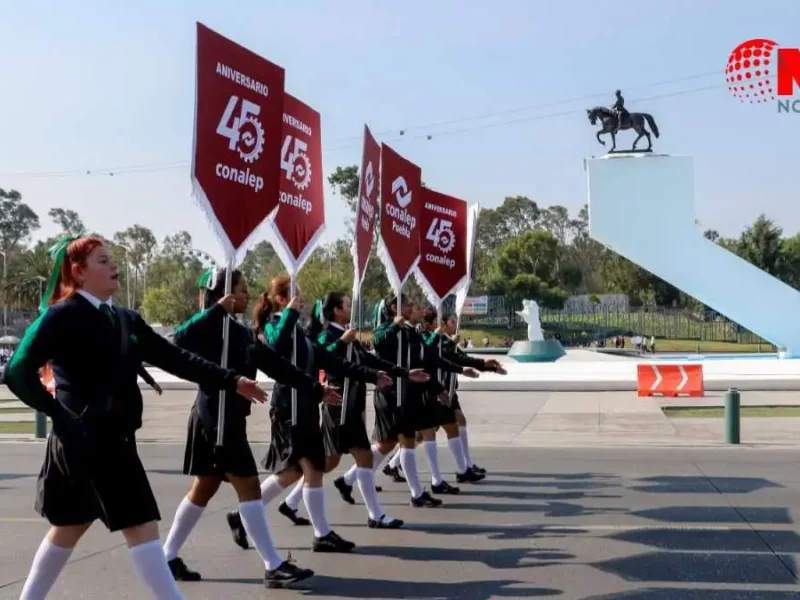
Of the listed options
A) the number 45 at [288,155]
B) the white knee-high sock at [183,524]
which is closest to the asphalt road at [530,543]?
the white knee-high sock at [183,524]

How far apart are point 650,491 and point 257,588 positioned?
194 inches

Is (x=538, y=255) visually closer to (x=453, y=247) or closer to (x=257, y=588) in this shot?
(x=453, y=247)

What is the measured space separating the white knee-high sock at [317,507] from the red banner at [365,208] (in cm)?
258

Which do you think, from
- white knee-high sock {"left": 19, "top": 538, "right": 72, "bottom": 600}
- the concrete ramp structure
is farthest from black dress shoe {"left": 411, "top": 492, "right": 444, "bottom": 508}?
the concrete ramp structure

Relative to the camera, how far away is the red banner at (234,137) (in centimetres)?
677

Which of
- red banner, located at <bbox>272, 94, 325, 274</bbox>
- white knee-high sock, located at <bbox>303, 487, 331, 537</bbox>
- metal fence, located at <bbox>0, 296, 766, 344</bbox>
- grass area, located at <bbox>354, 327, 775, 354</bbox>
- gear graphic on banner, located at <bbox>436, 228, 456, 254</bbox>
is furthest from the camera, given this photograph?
metal fence, located at <bbox>0, 296, 766, 344</bbox>

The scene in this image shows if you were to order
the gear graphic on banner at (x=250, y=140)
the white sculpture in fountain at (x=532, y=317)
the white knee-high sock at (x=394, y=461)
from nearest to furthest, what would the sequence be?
1. the gear graphic on banner at (x=250, y=140)
2. the white knee-high sock at (x=394, y=461)
3. the white sculpture in fountain at (x=532, y=317)

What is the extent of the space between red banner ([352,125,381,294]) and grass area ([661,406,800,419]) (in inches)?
376

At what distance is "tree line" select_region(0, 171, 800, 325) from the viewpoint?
225 ft

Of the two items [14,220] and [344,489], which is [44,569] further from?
[14,220]

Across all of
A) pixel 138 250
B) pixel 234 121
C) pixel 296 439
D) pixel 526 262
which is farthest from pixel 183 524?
pixel 138 250

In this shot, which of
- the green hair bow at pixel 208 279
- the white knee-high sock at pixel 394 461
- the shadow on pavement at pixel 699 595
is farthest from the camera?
the white knee-high sock at pixel 394 461

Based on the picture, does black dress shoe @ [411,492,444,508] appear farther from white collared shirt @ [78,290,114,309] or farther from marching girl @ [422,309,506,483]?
white collared shirt @ [78,290,114,309]

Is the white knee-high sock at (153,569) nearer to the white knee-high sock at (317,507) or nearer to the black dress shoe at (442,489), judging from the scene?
the white knee-high sock at (317,507)
